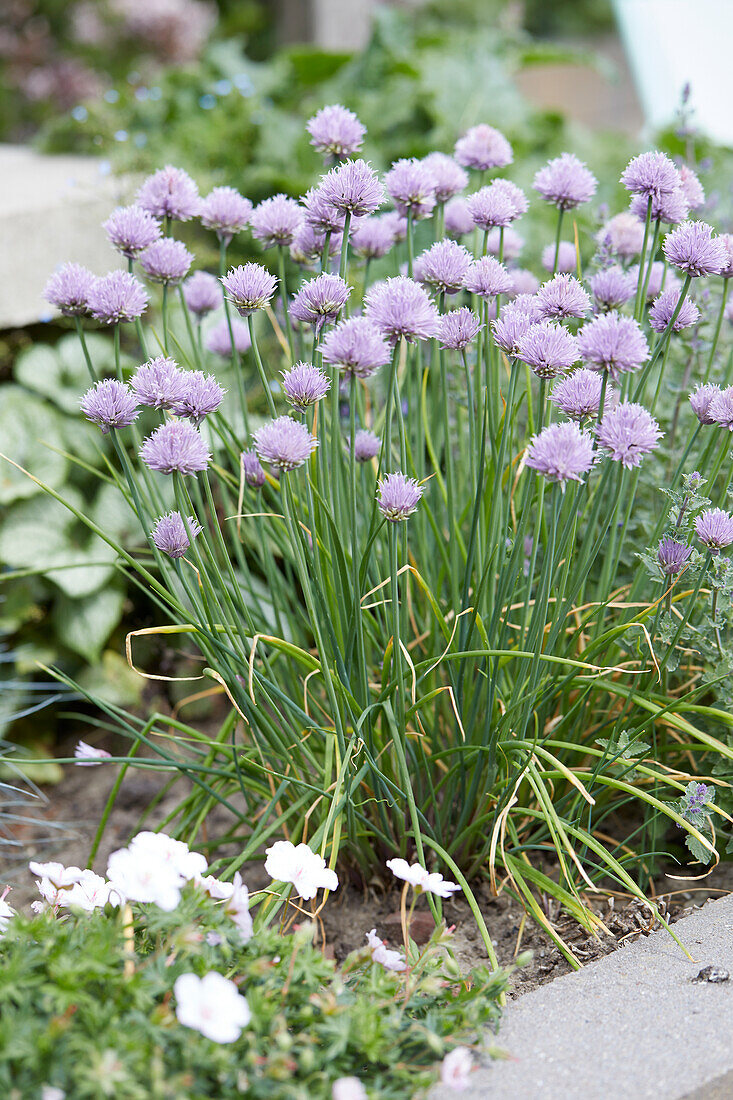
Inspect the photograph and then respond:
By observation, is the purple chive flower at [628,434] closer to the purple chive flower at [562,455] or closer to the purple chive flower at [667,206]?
the purple chive flower at [562,455]

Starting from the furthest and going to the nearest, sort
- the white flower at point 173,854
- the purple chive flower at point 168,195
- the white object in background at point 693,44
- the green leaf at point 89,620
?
the white object in background at point 693,44, the green leaf at point 89,620, the purple chive flower at point 168,195, the white flower at point 173,854

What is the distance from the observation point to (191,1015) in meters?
0.90

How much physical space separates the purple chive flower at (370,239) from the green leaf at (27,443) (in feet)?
3.78

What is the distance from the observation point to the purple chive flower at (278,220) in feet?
4.51

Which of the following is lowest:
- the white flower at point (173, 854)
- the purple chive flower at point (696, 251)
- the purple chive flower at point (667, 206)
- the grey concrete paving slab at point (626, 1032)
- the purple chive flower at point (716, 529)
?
the grey concrete paving slab at point (626, 1032)

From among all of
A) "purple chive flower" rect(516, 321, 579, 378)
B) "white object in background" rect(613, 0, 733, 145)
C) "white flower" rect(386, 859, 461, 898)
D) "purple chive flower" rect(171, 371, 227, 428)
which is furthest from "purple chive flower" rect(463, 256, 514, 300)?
"white object in background" rect(613, 0, 733, 145)

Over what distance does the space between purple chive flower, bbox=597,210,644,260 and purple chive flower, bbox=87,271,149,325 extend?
0.80m

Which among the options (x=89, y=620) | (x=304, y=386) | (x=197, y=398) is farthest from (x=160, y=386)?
(x=89, y=620)

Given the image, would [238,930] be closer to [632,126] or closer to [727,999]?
[727,999]

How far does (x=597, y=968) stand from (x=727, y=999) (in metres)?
0.17

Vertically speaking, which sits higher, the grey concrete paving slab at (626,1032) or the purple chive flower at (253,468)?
the purple chive flower at (253,468)

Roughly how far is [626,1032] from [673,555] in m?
0.59

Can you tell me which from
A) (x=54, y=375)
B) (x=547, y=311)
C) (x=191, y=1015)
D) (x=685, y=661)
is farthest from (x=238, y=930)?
(x=54, y=375)

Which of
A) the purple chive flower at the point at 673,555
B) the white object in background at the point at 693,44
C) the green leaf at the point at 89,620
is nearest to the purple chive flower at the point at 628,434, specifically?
the purple chive flower at the point at 673,555
